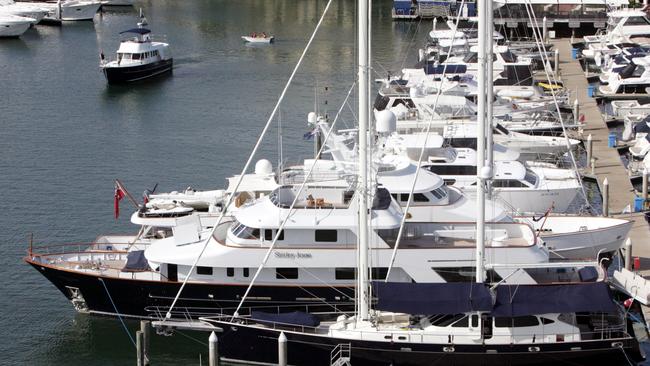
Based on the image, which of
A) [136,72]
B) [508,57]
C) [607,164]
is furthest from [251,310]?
[136,72]

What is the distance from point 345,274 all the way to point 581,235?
27.5 feet

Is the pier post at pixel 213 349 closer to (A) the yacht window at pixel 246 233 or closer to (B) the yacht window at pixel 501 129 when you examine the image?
(A) the yacht window at pixel 246 233

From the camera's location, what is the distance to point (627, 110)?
62.8 metres

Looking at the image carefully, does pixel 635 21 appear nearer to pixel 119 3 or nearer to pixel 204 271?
pixel 204 271

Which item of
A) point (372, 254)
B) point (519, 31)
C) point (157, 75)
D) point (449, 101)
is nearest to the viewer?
point (372, 254)

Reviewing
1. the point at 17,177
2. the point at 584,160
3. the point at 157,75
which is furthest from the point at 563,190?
the point at 157,75

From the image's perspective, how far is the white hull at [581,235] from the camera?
39.4 meters

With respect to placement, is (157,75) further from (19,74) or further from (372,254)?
(372,254)

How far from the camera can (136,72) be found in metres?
83.5

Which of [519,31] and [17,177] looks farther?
[519,31]

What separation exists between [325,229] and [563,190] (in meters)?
13.8

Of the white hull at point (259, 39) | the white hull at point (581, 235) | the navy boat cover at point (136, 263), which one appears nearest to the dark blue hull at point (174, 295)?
the navy boat cover at point (136, 263)

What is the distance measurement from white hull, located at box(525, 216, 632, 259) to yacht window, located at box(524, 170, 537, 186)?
5.26 metres

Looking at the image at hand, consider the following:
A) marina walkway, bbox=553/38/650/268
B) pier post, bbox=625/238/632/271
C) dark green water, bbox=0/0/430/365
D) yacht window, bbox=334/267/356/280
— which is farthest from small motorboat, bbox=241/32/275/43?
yacht window, bbox=334/267/356/280
